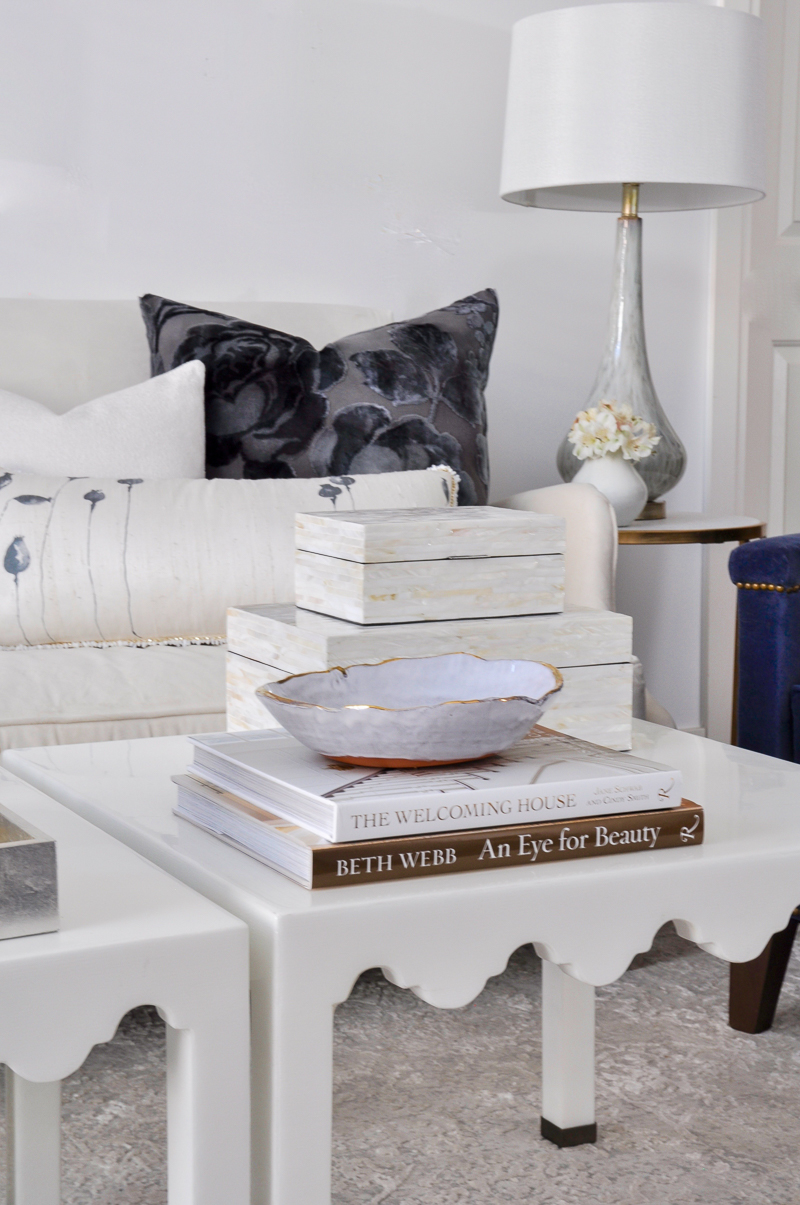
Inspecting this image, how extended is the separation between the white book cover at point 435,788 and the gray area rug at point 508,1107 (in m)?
0.50

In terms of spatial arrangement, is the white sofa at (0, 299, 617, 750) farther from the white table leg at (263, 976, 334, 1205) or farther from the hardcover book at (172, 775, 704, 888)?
the white table leg at (263, 976, 334, 1205)

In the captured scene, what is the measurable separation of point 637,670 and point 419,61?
4.89ft

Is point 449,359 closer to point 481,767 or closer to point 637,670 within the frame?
point 637,670

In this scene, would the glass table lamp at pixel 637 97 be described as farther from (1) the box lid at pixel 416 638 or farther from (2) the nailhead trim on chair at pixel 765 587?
(1) the box lid at pixel 416 638

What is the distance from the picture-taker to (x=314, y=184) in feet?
7.88

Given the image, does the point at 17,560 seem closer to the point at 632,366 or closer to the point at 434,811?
the point at 434,811

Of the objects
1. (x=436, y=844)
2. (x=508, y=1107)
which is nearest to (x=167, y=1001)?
(x=436, y=844)

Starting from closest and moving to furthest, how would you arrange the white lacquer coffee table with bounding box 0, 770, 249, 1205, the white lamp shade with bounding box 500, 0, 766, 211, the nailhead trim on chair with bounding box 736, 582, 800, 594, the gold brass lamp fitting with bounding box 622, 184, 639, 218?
the white lacquer coffee table with bounding box 0, 770, 249, 1205
the nailhead trim on chair with bounding box 736, 582, 800, 594
the white lamp shade with bounding box 500, 0, 766, 211
the gold brass lamp fitting with bounding box 622, 184, 639, 218

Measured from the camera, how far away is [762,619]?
1590mm

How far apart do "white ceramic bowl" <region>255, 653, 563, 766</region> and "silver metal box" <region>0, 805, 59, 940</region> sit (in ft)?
0.57

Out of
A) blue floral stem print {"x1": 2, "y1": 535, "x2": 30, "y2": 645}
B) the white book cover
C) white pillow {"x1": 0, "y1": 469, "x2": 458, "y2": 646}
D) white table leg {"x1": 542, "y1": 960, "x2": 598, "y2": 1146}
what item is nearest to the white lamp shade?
white pillow {"x1": 0, "y1": 469, "x2": 458, "y2": 646}

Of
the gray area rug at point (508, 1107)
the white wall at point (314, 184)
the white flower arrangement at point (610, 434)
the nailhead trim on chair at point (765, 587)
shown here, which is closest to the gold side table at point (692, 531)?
the white flower arrangement at point (610, 434)

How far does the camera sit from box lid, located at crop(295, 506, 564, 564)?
93 centimetres

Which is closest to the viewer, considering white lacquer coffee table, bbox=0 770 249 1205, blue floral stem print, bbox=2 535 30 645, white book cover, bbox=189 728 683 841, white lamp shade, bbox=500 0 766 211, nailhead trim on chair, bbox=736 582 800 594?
white lacquer coffee table, bbox=0 770 249 1205
